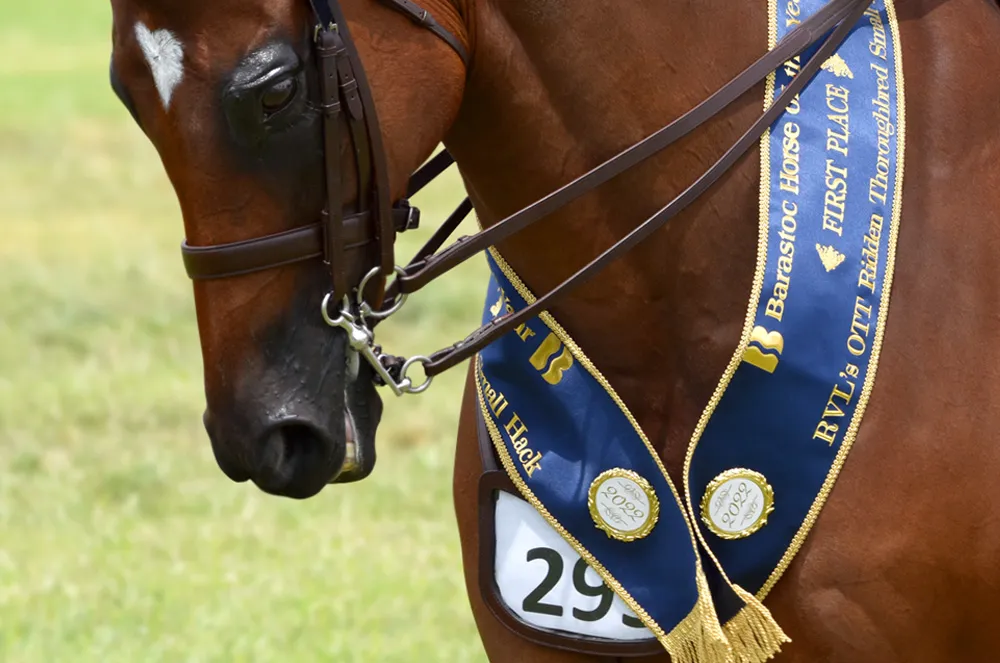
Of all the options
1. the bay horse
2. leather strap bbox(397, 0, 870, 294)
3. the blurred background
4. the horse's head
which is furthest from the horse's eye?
the blurred background

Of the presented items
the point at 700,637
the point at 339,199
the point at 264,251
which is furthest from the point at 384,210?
the point at 700,637

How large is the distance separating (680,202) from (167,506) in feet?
13.5

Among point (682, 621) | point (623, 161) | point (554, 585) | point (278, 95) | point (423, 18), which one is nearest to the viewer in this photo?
point (278, 95)

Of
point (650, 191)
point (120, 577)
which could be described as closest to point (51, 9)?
point (120, 577)

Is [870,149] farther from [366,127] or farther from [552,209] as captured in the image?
[366,127]

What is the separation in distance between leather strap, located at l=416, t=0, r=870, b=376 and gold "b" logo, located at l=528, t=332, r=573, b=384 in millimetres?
118

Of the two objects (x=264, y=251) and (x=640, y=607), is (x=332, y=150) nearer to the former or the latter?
(x=264, y=251)

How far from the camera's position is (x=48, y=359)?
27.1 ft

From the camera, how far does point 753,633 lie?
263 cm

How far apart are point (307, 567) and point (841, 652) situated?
131 inches

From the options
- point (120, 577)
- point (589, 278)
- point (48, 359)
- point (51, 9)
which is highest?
point (589, 278)

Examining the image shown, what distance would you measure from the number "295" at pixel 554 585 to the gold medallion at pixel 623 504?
3.8 inches

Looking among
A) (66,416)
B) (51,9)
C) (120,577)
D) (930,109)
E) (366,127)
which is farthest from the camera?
(51,9)

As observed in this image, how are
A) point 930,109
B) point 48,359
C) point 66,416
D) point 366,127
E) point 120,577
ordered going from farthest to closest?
point 48,359 → point 66,416 → point 120,577 → point 930,109 → point 366,127
